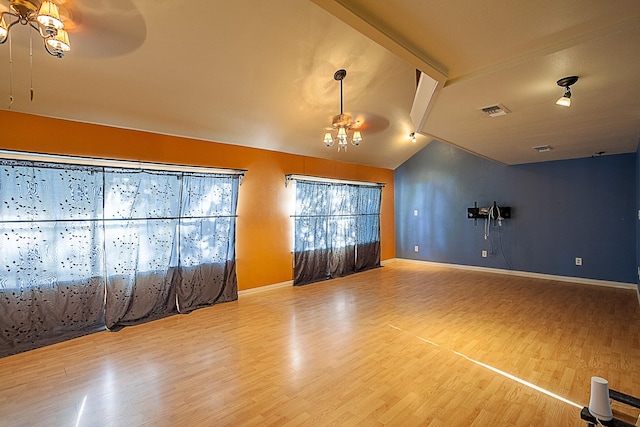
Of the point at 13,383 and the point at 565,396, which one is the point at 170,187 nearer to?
the point at 13,383

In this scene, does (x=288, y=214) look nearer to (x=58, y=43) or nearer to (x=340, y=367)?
(x=340, y=367)

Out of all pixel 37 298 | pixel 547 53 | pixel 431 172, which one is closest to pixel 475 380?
pixel 547 53

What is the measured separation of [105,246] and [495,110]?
4554mm

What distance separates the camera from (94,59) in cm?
275

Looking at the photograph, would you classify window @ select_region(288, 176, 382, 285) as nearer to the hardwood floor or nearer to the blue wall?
the blue wall

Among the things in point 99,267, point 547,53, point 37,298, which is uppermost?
point 547,53

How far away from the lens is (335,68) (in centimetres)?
361

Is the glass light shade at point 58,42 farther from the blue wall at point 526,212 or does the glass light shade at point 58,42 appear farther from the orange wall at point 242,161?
the blue wall at point 526,212

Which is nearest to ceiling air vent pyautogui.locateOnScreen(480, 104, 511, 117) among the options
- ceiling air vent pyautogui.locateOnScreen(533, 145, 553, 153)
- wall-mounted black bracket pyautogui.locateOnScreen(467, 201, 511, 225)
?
ceiling air vent pyautogui.locateOnScreen(533, 145, 553, 153)

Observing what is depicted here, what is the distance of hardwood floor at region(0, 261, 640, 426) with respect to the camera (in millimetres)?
2037

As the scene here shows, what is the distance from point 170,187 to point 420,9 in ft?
11.9

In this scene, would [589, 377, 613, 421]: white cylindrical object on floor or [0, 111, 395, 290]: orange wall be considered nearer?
[589, 377, 613, 421]: white cylindrical object on floor

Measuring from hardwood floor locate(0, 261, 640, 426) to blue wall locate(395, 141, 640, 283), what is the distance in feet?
4.90

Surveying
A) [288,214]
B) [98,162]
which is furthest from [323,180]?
[98,162]
